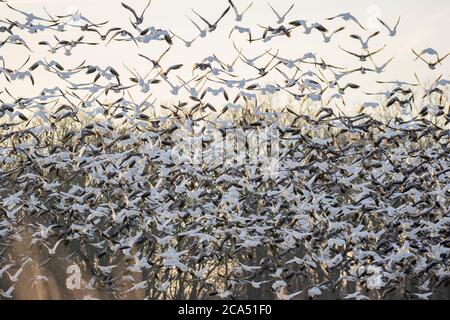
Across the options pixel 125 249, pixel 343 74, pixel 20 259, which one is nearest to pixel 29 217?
Answer: pixel 20 259

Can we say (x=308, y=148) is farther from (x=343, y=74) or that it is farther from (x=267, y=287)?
(x=267, y=287)

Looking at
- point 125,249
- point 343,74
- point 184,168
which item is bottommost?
point 125,249

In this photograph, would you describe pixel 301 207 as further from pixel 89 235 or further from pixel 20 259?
pixel 20 259

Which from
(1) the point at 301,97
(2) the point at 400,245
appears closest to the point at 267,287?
(2) the point at 400,245

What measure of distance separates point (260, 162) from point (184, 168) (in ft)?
6.19

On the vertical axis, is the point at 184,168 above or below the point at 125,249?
above

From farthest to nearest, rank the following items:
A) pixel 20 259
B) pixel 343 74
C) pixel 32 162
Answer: pixel 20 259
pixel 32 162
pixel 343 74

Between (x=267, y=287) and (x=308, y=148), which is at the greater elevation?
(x=308, y=148)

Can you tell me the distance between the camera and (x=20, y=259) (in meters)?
22.8

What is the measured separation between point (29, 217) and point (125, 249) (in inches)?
238

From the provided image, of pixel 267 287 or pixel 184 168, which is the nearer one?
pixel 184 168

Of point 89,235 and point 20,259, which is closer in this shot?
point 89,235

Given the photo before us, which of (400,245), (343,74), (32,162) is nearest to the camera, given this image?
(343,74)
